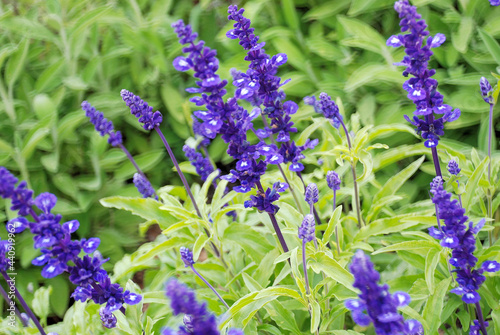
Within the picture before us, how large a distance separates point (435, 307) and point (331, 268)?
52cm

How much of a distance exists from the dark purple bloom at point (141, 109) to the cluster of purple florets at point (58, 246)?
602mm

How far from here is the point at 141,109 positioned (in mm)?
2285

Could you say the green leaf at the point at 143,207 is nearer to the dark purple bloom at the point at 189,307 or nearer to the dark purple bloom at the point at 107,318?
the dark purple bloom at the point at 107,318

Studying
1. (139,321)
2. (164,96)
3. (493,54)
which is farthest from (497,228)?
(164,96)

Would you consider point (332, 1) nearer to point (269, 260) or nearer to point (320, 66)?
point (320, 66)

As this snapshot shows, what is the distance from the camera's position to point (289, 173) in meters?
2.94

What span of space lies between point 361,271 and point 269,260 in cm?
150

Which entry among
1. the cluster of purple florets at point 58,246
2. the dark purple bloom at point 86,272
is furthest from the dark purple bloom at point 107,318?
the dark purple bloom at point 86,272

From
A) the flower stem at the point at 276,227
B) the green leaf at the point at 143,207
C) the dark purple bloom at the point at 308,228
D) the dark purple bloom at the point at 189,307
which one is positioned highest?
the dark purple bloom at the point at 189,307

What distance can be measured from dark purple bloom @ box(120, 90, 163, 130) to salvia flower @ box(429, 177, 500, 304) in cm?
128

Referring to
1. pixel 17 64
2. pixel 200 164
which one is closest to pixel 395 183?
pixel 200 164

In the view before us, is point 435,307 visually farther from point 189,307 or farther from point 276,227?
point 189,307

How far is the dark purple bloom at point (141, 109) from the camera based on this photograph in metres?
2.23

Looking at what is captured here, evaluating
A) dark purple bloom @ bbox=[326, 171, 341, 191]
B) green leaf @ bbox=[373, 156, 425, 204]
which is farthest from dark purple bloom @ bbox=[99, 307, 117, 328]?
green leaf @ bbox=[373, 156, 425, 204]
